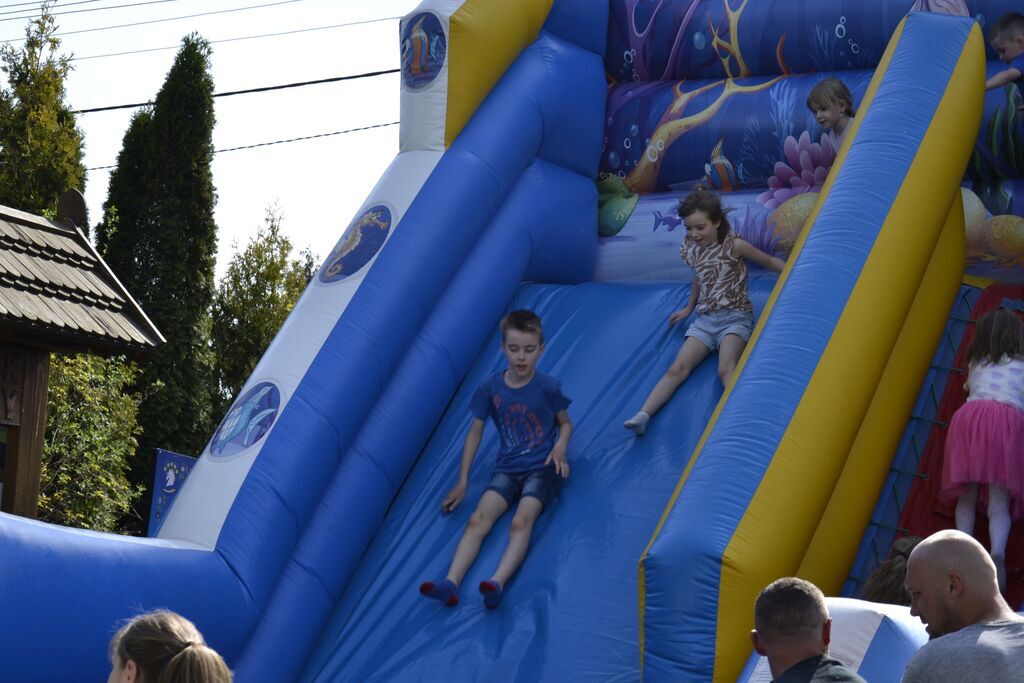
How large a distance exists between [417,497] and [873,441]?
1.56m

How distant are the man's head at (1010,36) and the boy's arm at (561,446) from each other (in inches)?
88.1

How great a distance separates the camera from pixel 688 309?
4.82 m

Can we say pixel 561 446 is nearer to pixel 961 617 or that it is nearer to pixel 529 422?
pixel 529 422

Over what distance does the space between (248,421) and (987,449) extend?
2318 mm

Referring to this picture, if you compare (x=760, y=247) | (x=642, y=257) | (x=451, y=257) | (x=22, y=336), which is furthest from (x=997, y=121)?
(x=22, y=336)

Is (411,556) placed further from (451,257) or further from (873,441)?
(873,441)

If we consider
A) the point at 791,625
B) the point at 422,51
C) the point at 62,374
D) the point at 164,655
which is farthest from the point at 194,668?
the point at 62,374

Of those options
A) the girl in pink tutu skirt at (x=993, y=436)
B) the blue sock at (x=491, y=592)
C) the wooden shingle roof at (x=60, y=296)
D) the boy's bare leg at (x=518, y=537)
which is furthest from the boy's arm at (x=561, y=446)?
the wooden shingle roof at (x=60, y=296)

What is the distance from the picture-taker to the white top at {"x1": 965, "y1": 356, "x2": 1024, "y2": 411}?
3943 mm

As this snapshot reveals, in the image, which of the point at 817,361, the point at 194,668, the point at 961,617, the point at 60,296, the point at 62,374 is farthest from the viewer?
the point at 62,374

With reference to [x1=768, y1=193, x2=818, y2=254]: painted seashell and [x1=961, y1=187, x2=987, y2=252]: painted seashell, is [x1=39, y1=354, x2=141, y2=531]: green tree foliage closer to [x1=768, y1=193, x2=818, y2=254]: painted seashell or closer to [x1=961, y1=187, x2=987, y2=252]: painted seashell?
[x1=768, y1=193, x2=818, y2=254]: painted seashell

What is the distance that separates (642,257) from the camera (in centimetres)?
554

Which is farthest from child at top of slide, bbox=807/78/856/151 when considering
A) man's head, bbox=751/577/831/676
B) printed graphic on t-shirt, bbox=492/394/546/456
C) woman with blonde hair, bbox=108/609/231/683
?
woman with blonde hair, bbox=108/609/231/683

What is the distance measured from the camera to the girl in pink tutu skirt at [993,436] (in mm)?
3844
